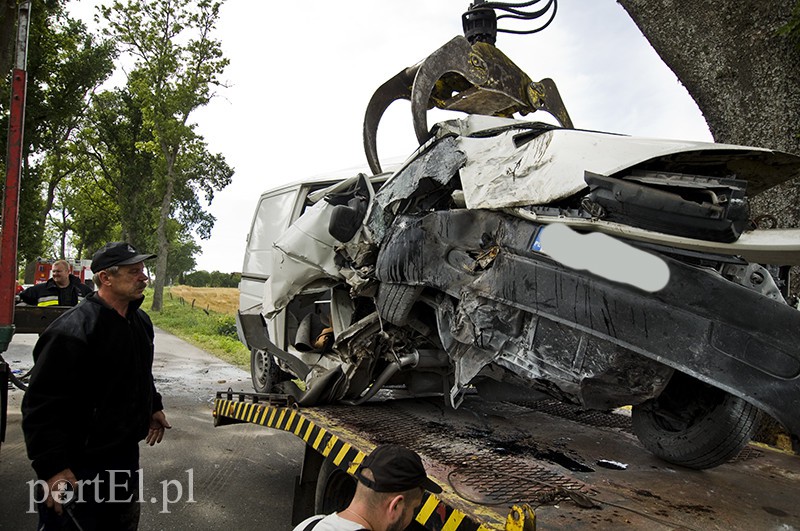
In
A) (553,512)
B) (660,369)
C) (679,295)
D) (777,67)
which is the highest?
(777,67)

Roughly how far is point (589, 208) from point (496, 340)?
2.49 ft

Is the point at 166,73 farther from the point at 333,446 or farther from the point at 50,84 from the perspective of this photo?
the point at 333,446

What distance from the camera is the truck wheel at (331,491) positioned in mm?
3116

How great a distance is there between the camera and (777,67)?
4215mm

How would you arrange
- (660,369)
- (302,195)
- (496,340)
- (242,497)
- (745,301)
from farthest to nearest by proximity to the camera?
(302,195) < (242,497) < (496,340) < (660,369) < (745,301)

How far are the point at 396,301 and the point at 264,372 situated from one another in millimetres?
2956

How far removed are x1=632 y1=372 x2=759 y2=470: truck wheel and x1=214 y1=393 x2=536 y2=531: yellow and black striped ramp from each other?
1.18 m

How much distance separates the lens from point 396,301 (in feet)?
10.2

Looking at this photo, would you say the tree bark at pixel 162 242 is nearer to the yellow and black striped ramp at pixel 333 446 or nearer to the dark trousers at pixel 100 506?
the yellow and black striped ramp at pixel 333 446

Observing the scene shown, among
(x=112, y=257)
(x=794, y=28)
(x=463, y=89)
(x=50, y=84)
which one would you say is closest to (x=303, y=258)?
(x=112, y=257)

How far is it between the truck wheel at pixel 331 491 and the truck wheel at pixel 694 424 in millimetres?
1659

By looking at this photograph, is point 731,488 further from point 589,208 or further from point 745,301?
point 589,208

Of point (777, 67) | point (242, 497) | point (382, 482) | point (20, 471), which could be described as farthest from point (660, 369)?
point (20, 471)

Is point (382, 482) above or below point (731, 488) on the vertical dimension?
above
